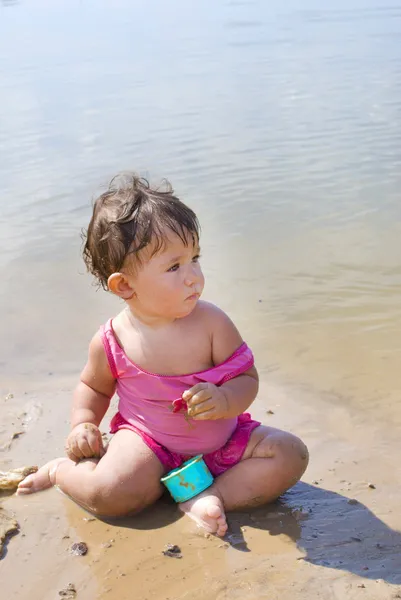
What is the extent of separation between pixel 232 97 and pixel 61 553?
27.8ft

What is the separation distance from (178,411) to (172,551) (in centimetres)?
45

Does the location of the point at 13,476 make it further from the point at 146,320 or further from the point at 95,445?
the point at 146,320

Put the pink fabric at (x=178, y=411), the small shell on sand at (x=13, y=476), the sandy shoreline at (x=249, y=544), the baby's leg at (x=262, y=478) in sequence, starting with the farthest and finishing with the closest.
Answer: the small shell on sand at (x=13, y=476)
the pink fabric at (x=178, y=411)
the baby's leg at (x=262, y=478)
the sandy shoreline at (x=249, y=544)

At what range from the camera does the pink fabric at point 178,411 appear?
268 cm

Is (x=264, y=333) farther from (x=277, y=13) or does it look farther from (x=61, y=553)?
(x=277, y=13)

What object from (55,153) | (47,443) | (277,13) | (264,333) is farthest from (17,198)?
(277,13)

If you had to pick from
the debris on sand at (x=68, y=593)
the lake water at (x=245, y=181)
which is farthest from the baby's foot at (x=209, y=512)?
the lake water at (x=245, y=181)

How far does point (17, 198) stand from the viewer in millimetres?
6664

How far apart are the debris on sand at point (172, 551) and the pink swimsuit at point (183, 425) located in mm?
353

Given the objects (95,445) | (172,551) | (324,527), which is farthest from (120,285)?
(324,527)

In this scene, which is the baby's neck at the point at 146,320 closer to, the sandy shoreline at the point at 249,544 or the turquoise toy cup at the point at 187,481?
the turquoise toy cup at the point at 187,481

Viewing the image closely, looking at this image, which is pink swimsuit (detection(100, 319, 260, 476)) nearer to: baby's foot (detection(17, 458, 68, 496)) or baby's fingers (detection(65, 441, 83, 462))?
baby's fingers (detection(65, 441, 83, 462))

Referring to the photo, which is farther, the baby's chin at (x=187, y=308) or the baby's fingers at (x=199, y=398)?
the baby's chin at (x=187, y=308)

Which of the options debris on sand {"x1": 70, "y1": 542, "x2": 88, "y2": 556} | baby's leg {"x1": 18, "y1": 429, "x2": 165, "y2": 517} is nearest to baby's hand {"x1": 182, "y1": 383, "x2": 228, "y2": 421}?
baby's leg {"x1": 18, "y1": 429, "x2": 165, "y2": 517}
